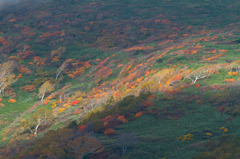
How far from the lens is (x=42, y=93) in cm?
5122

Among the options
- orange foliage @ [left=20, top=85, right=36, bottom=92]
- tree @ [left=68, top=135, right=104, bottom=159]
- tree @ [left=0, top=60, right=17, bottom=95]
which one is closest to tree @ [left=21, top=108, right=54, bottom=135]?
tree @ [left=68, top=135, right=104, bottom=159]

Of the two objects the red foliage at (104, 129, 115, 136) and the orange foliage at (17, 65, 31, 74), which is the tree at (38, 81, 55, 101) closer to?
the orange foliage at (17, 65, 31, 74)

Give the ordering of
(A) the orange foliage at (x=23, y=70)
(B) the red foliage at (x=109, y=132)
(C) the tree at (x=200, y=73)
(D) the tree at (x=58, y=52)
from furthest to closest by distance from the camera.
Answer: (D) the tree at (x=58, y=52), (A) the orange foliage at (x=23, y=70), (C) the tree at (x=200, y=73), (B) the red foliage at (x=109, y=132)

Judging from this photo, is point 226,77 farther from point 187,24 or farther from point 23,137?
point 187,24

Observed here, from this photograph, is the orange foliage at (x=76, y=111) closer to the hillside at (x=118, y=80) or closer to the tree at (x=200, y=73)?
the hillside at (x=118, y=80)

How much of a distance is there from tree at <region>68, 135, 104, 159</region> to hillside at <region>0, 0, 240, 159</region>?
3.7 inches

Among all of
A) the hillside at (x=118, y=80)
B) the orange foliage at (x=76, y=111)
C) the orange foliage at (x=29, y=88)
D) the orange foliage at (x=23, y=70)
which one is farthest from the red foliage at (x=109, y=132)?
the orange foliage at (x=23, y=70)

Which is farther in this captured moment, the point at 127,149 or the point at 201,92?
the point at 201,92

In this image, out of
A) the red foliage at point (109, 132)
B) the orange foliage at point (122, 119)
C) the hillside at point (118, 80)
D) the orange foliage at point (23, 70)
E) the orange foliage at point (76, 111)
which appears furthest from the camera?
the orange foliage at point (23, 70)

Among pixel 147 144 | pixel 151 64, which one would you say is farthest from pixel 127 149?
pixel 151 64

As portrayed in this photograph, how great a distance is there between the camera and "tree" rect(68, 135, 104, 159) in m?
20.5

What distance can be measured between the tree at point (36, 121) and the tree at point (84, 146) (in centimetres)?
1320

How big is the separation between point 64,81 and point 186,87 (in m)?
35.1

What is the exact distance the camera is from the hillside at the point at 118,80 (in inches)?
861
